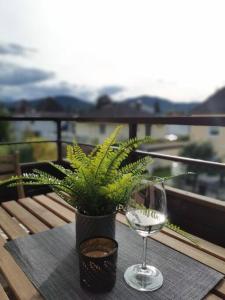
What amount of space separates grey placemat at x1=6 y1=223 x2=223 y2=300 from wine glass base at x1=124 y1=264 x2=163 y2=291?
14mm

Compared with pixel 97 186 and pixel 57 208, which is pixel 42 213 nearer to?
pixel 57 208

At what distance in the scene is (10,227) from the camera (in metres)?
1.09

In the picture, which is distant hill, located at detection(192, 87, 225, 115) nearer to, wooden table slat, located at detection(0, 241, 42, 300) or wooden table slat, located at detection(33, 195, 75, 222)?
wooden table slat, located at detection(33, 195, 75, 222)

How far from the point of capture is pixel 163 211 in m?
0.73

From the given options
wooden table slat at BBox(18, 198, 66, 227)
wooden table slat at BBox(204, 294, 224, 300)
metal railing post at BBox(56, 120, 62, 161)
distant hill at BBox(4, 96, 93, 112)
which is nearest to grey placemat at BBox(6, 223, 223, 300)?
wooden table slat at BBox(204, 294, 224, 300)

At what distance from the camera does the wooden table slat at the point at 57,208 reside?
3.95 feet

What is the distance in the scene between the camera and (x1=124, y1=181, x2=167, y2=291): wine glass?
28.1 inches

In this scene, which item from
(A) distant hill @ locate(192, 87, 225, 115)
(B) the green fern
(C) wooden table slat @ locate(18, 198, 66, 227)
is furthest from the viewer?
(A) distant hill @ locate(192, 87, 225, 115)

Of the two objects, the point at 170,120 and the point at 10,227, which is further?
the point at 170,120

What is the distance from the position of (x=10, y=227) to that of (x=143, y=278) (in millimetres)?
630

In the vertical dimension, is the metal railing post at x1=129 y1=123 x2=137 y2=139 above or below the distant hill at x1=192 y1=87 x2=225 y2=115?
below

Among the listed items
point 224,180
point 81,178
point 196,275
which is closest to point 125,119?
point 81,178

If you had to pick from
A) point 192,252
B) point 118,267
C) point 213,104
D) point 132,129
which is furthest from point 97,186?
point 213,104

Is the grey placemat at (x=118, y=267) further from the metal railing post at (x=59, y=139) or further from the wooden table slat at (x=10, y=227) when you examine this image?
the metal railing post at (x=59, y=139)
